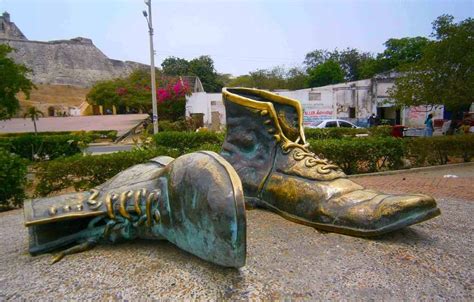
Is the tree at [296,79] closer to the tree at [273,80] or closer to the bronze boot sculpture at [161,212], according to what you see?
the tree at [273,80]

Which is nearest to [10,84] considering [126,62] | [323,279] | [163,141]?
[163,141]

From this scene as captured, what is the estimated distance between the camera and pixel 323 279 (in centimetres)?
157

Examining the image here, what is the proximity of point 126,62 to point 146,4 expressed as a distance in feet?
227

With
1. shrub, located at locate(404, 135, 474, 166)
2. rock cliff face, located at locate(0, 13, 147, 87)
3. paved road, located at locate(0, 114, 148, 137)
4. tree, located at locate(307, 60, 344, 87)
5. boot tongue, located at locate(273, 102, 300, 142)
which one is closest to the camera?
boot tongue, located at locate(273, 102, 300, 142)

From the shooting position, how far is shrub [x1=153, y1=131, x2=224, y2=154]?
9352mm

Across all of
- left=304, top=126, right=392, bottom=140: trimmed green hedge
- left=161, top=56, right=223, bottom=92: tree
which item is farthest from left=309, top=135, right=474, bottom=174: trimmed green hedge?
left=161, top=56, right=223, bottom=92: tree

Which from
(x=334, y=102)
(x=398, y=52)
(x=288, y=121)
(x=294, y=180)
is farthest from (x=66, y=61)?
(x=294, y=180)

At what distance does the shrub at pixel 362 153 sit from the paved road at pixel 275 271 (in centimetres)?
457

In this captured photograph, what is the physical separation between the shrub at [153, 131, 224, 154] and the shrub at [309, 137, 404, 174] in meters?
3.04

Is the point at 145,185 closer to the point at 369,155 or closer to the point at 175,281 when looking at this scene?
the point at 175,281

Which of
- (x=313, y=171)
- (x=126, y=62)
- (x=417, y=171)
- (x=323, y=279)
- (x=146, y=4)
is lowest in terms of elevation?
(x=417, y=171)

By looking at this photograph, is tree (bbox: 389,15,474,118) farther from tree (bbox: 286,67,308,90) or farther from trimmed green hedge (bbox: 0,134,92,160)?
tree (bbox: 286,67,308,90)

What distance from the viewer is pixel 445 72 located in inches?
420

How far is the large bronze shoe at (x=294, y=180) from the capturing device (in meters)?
1.87
